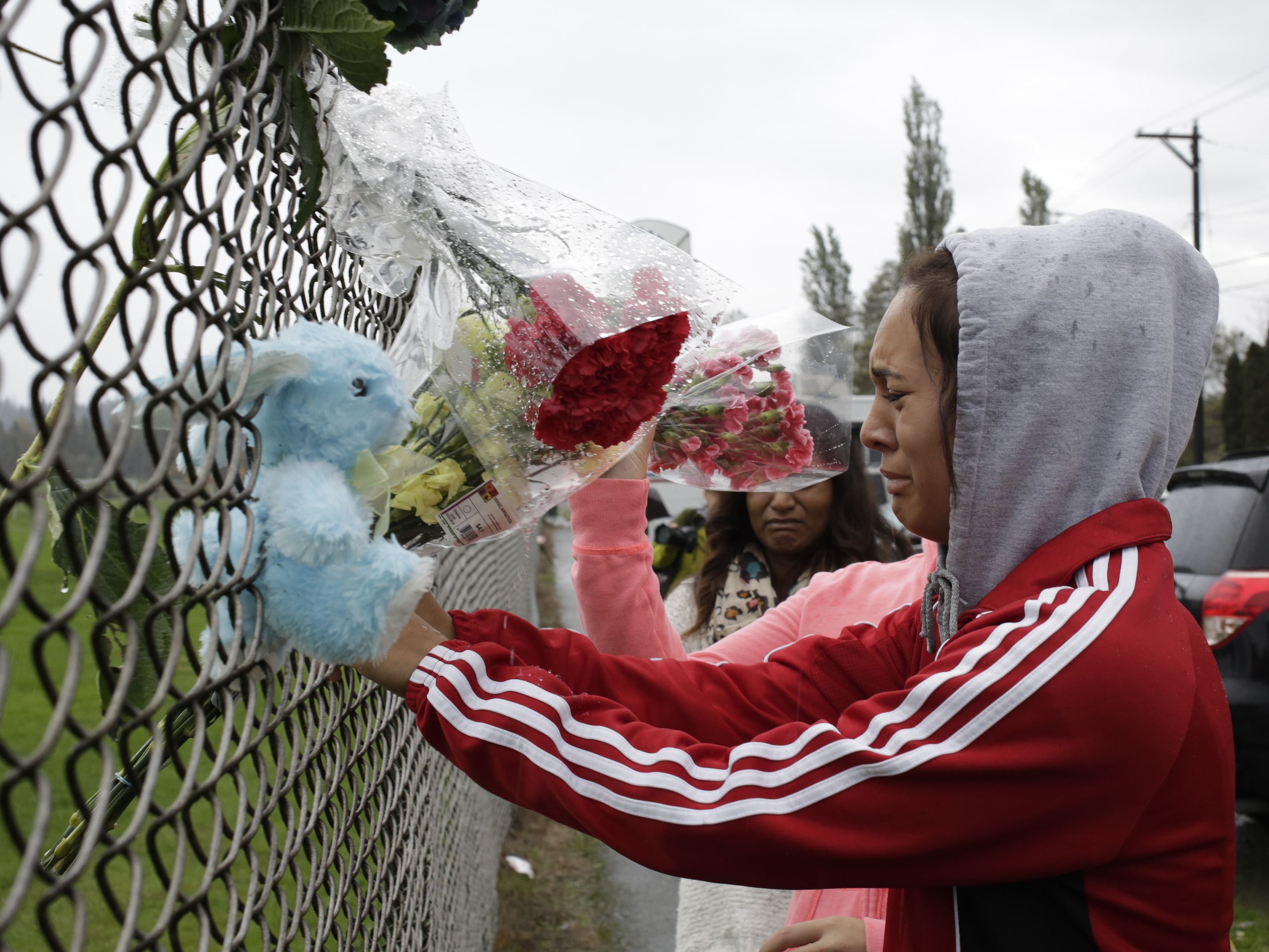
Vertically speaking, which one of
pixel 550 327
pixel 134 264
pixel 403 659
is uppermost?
pixel 134 264

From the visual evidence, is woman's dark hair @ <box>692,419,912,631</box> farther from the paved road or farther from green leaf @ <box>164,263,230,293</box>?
green leaf @ <box>164,263,230,293</box>

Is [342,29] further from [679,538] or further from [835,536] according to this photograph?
[679,538]

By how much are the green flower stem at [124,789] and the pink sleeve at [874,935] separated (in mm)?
1131

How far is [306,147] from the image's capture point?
1.23 meters

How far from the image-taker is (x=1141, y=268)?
1.50 m

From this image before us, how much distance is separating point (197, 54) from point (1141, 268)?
127 cm

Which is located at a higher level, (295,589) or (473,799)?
(295,589)

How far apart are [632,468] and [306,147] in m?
0.95

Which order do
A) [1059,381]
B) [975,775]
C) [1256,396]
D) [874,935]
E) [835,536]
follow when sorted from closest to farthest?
[975,775] < [1059,381] < [874,935] < [835,536] < [1256,396]

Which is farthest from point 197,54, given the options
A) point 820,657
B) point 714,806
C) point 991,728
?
point 820,657

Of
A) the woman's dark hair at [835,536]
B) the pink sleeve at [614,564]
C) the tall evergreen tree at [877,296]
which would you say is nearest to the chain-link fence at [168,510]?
the pink sleeve at [614,564]

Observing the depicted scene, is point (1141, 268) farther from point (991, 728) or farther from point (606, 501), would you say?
point (606, 501)

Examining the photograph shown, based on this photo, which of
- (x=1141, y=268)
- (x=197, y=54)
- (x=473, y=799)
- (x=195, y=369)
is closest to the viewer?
(x=195, y=369)

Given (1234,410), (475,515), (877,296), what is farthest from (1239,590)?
(877,296)
